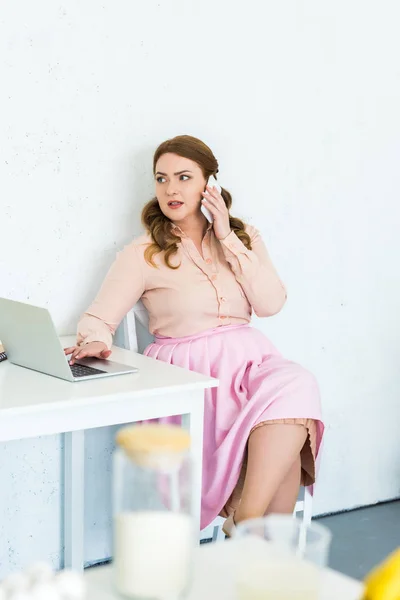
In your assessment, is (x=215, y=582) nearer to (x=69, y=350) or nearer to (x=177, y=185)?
(x=69, y=350)

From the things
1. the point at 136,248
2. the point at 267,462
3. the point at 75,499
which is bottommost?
the point at 75,499

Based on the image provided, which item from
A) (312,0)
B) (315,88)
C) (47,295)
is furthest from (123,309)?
(312,0)

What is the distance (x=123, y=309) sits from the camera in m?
2.06

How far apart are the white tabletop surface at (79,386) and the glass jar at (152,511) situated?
65cm

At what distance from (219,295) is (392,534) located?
0.96m

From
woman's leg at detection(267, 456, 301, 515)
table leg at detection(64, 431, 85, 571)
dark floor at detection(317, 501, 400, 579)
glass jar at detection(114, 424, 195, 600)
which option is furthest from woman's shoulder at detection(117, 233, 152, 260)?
glass jar at detection(114, 424, 195, 600)

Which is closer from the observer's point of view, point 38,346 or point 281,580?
point 281,580

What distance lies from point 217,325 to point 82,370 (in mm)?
471

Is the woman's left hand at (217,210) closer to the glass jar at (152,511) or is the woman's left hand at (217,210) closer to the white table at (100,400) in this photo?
the white table at (100,400)

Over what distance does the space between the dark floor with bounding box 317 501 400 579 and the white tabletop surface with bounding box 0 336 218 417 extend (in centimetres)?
81

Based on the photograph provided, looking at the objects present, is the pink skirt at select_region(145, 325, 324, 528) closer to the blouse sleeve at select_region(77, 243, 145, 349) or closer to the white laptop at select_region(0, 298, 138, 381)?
the blouse sleeve at select_region(77, 243, 145, 349)

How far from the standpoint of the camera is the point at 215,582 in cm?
95

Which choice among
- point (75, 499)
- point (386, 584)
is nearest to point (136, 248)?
point (75, 499)

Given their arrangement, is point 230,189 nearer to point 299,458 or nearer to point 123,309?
point 123,309
